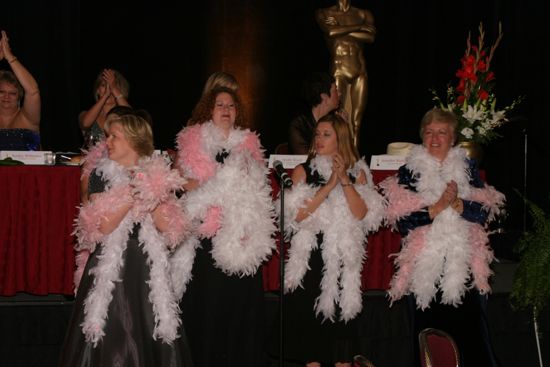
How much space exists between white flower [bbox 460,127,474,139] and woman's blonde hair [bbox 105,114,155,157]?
2079mm

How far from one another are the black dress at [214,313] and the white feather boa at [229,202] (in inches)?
1.9

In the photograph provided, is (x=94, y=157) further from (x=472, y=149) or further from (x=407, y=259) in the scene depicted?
(x=472, y=149)

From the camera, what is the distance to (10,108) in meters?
4.84

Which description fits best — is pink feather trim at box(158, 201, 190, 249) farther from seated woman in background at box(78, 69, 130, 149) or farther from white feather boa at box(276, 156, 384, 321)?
seated woman in background at box(78, 69, 130, 149)

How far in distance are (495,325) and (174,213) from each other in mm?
2366

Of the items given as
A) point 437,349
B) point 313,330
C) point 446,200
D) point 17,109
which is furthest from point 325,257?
point 17,109

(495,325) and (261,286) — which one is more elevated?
(261,286)

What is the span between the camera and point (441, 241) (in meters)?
4.14

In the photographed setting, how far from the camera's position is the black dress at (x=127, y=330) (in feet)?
11.0

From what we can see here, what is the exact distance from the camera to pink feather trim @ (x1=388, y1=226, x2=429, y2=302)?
4170mm

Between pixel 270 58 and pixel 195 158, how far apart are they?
3859 mm

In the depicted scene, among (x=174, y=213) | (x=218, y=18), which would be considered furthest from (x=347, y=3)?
(x=174, y=213)

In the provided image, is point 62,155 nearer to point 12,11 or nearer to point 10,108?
point 10,108

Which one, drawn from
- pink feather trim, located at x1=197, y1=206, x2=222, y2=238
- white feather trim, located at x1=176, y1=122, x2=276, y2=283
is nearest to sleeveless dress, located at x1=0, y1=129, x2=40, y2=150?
white feather trim, located at x1=176, y1=122, x2=276, y2=283
